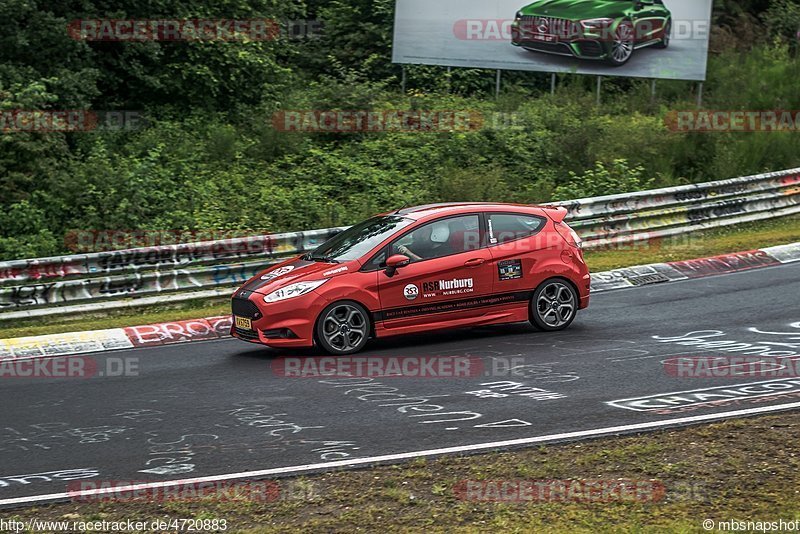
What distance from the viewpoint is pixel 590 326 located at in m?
13.2

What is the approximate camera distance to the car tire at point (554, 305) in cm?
1291

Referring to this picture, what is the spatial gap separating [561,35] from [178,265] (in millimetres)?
14372

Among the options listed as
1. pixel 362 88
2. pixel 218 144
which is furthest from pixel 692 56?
pixel 218 144

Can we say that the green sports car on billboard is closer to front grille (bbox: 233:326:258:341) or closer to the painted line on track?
front grille (bbox: 233:326:258:341)

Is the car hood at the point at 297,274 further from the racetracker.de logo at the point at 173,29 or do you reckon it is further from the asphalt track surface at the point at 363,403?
the racetracker.de logo at the point at 173,29

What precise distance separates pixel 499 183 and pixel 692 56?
8.61 meters

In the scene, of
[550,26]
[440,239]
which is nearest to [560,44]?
[550,26]

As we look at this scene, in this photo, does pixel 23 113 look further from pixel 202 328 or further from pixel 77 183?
pixel 202 328

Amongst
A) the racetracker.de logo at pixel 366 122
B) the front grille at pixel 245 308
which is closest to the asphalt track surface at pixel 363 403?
the front grille at pixel 245 308

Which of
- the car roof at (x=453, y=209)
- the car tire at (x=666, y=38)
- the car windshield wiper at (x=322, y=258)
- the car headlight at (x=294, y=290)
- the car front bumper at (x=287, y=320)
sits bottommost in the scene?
the car front bumper at (x=287, y=320)

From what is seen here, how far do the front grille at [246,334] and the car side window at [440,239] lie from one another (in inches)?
72.2

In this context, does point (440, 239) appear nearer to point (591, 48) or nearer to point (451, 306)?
point (451, 306)

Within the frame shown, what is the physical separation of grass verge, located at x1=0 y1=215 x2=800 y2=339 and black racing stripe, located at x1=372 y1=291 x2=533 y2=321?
3.76 metres

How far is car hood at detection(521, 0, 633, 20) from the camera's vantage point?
2641 cm
